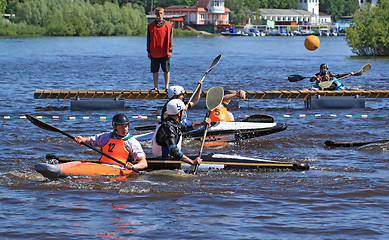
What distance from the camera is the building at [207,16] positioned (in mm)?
139637

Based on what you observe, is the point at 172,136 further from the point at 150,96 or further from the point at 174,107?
the point at 150,96

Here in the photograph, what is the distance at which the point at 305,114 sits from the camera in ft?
60.4

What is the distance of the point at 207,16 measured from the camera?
467 ft

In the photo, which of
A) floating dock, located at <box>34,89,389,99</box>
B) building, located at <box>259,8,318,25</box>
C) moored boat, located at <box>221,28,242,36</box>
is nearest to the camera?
floating dock, located at <box>34,89,389,99</box>

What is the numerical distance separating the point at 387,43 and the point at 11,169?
3660 cm

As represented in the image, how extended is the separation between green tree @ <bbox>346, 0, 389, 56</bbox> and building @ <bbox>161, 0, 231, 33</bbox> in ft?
310

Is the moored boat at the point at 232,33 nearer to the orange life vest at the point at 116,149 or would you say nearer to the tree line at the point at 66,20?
the tree line at the point at 66,20

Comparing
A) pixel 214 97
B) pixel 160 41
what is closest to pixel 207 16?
pixel 160 41

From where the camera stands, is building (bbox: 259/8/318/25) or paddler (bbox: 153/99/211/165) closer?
paddler (bbox: 153/99/211/165)

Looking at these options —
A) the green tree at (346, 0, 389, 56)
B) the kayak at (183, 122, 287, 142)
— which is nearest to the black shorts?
the kayak at (183, 122, 287, 142)

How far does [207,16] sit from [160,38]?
12765 cm

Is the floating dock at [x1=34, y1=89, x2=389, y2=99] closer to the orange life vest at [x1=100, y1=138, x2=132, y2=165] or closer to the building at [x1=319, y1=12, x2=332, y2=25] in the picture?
the orange life vest at [x1=100, y1=138, x2=132, y2=165]

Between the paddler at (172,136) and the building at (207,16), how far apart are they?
129m

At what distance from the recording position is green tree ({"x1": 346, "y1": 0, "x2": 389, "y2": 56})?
4220 centimetres
